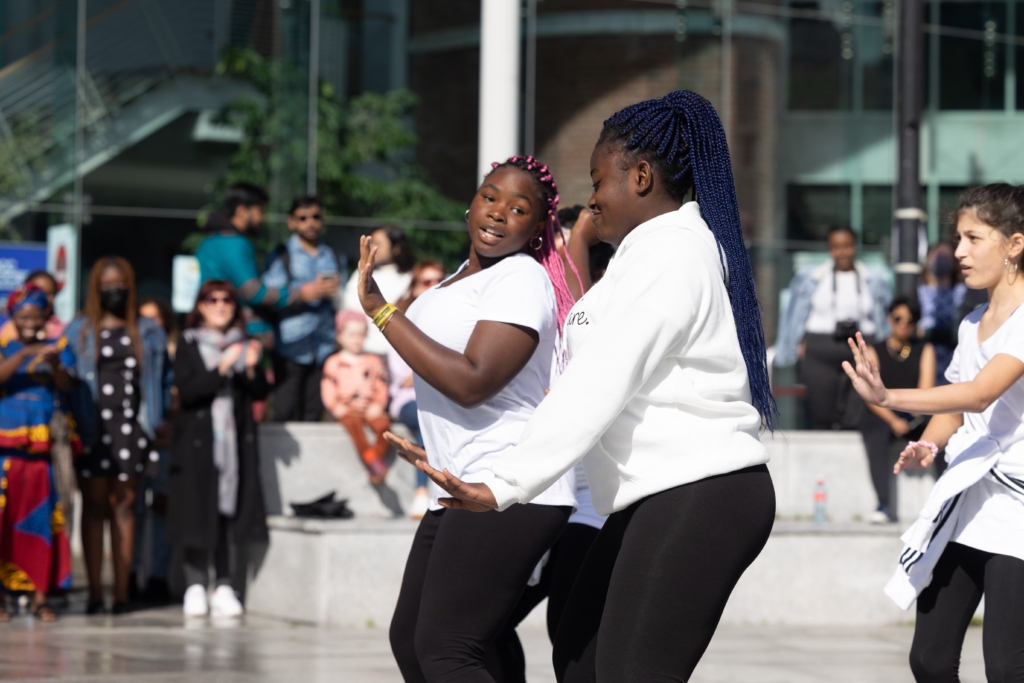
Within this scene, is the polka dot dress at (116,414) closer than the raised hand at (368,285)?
No

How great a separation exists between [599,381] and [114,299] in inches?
239

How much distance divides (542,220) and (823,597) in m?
5.21

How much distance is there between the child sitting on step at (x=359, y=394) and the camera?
883 cm

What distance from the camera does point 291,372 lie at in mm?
9195

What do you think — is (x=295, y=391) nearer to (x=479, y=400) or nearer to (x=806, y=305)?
(x=806, y=305)

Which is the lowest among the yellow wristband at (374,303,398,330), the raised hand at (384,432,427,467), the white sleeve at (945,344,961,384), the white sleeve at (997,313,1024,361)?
the raised hand at (384,432,427,467)

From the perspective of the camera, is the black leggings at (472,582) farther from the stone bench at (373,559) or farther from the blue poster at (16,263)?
the blue poster at (16,263)

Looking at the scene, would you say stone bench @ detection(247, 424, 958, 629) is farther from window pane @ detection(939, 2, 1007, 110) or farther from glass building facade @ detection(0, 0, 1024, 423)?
window pane @ detection(939, 2, 1007, 110)

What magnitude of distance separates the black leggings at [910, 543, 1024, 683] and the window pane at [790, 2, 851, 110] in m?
12.2

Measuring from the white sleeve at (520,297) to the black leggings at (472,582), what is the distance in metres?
0.53

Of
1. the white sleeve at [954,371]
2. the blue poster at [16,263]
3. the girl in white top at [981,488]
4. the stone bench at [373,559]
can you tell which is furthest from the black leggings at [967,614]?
the blue poster at [16,263]

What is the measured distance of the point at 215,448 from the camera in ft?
27.3

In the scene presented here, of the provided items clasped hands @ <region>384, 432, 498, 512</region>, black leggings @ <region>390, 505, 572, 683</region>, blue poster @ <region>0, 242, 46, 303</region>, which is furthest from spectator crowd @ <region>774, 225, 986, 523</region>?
clasped hands @ <region>384, 432, 498, 512</region>

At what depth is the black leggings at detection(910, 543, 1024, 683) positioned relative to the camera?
13.1 feet
